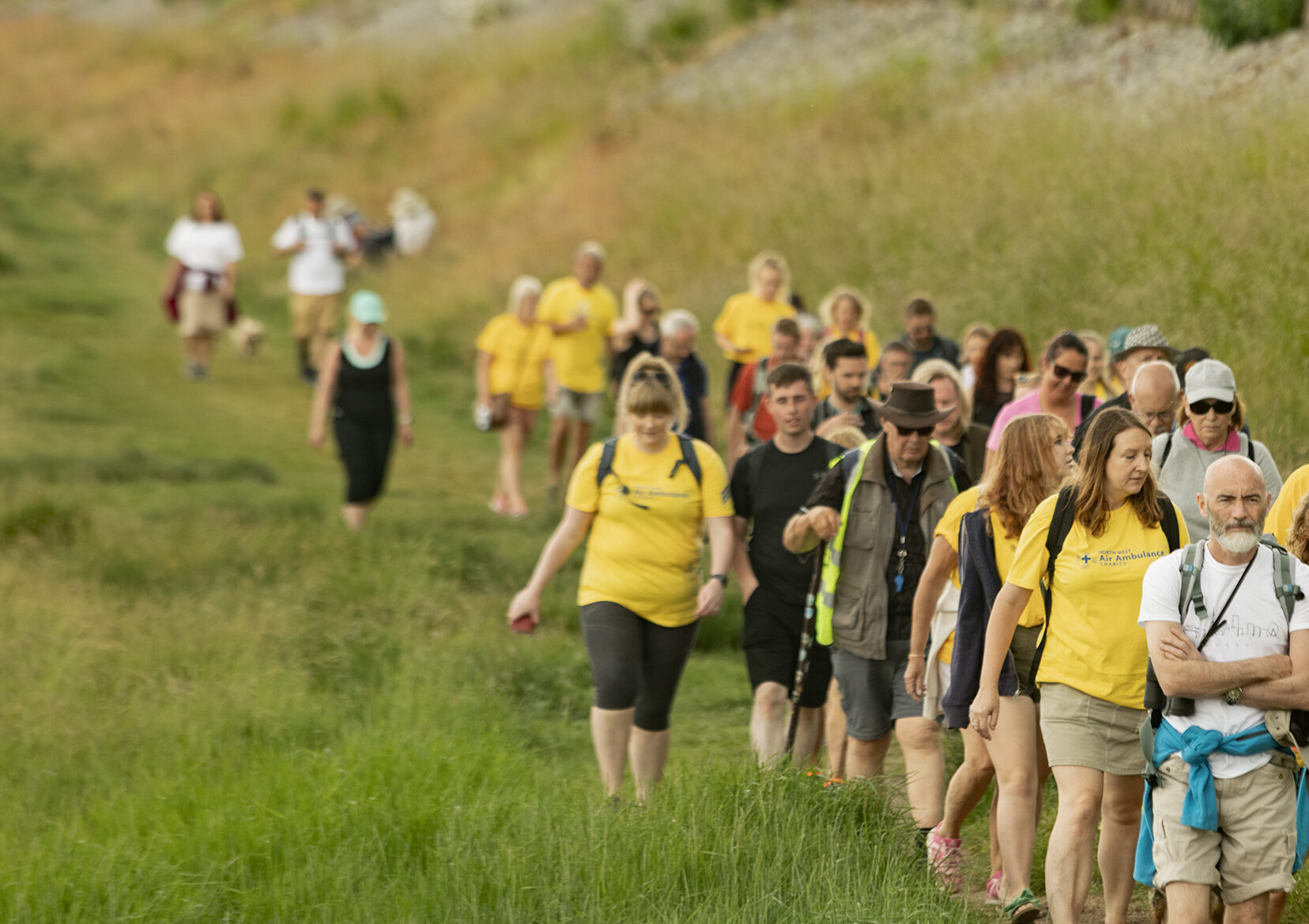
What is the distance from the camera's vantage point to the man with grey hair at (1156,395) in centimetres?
666

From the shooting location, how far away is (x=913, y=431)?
6.39 m

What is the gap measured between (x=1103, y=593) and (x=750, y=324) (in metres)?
8.47

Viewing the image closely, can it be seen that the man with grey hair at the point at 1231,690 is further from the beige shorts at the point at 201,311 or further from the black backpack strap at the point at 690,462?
the beige shorts at the point at 201,311

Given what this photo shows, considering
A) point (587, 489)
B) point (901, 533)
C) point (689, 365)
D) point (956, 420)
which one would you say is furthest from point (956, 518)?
point (689, 365)

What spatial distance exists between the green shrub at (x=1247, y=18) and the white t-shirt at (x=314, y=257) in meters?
9.11

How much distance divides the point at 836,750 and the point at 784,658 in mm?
492

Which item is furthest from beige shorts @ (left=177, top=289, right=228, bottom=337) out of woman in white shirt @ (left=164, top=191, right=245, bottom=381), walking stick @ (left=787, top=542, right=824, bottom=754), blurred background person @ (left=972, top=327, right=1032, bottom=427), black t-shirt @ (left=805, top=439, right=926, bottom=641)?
black t-shirt @ (left=805, top=439, right=926, bottom=641)

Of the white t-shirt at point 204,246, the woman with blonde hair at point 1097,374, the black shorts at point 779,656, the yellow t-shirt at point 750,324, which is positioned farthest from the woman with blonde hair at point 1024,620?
the white t-shirt at point 204,246

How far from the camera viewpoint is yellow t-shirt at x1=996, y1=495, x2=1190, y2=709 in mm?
Result: 5270

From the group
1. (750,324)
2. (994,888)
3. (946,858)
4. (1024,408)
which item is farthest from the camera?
(750,324)

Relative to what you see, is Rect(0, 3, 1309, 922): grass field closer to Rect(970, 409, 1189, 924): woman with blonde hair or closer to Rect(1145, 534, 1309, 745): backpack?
Rect(970, 409, 1189, 924): woman with blonde hair

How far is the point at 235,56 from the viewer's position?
40281 millimetres

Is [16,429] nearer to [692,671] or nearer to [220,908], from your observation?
[692,671]

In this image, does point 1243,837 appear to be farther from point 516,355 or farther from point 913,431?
point 516,355
